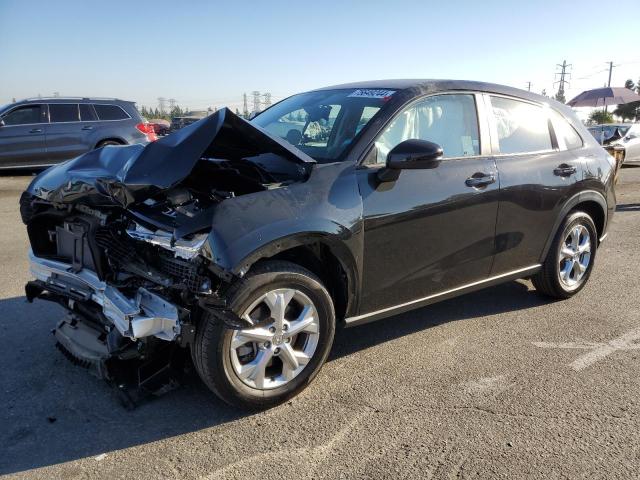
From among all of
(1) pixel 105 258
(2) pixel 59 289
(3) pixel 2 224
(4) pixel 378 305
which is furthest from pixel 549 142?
(3) pixel 2 224

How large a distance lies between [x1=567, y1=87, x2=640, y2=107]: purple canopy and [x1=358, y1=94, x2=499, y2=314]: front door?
17.9 metres

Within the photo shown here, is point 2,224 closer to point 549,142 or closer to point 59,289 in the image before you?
point 59,289

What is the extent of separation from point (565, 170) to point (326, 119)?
2084 millimetres

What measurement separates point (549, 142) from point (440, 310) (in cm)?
167

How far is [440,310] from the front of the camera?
181 inches

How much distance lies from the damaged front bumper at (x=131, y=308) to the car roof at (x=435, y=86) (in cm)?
219

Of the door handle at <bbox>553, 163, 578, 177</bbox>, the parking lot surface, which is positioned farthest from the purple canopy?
the parking lot surface

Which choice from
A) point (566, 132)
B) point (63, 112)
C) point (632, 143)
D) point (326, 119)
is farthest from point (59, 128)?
point (632, 143)

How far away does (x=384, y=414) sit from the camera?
9.91 ft

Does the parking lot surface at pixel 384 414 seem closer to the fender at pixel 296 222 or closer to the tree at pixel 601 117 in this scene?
the fender at pixel 296 222

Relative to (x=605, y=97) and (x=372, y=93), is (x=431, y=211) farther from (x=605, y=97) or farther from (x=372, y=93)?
(x=605, y=97)

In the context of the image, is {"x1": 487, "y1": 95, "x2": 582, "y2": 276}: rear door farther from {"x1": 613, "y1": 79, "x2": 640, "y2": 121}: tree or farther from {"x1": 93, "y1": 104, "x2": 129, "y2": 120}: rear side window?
{"x1": 613, "y1": 79, "x2": 640, "y2": 121}: tree

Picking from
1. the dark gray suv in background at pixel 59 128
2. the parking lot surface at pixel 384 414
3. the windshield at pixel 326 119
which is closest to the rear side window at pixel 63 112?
the dark gray suv in background at pixel 59 128

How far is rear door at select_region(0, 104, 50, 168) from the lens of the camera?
12438mm
